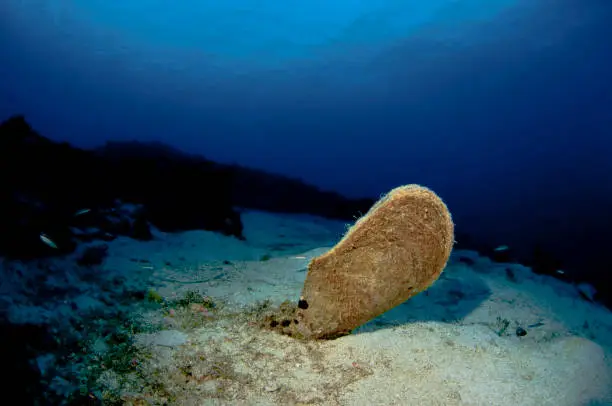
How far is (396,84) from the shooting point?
62.0 meters

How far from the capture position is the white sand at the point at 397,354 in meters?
2.51

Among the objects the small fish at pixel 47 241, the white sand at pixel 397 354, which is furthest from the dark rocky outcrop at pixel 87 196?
the white sand at pixel 397 354

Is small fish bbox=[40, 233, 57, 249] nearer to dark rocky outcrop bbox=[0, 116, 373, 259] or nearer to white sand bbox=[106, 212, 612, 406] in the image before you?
dark rocky outcrop bbox=[0, 116, 373, 259]

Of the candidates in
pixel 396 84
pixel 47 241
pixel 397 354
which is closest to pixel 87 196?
pixel 47 241

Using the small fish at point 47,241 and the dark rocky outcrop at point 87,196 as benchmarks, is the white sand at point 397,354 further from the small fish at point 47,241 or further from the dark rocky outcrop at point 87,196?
the dark rocky outcrop at point 87,196

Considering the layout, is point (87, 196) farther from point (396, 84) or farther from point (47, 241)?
point (396, 84)

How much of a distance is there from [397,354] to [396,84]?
66410 mm

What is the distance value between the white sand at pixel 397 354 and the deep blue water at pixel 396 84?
1008cm

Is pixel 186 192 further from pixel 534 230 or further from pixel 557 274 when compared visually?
pixel 534 230

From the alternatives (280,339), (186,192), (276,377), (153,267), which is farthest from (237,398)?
(186,192)

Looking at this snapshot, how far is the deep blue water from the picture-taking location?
1044 inches

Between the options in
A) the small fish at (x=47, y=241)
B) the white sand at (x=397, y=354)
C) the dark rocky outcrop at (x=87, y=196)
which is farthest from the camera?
the dark rocky outcrop at (x=87, y=196)

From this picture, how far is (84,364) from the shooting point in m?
2.44

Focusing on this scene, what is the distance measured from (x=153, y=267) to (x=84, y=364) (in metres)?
2.75
